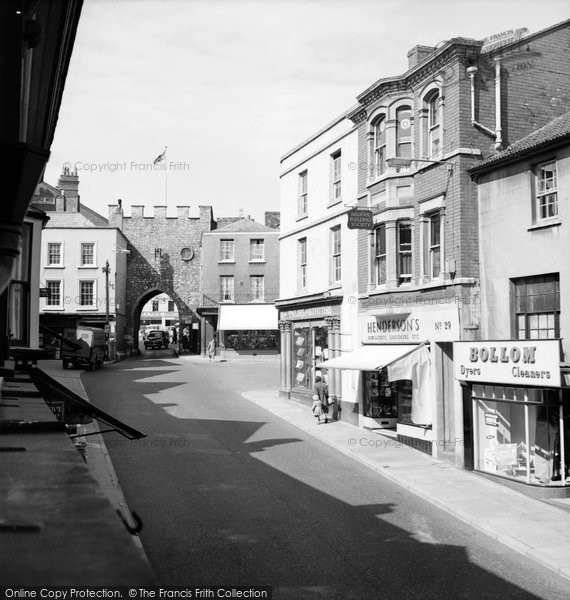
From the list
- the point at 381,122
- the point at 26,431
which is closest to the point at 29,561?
the point at 26,431

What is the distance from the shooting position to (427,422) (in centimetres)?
1830

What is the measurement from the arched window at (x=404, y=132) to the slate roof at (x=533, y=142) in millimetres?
3221

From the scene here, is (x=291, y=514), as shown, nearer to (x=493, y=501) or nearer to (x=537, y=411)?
(x=493, y=501)

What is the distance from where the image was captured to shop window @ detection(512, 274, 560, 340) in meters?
14.7

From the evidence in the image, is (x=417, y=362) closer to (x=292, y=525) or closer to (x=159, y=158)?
(x=292, y=525)

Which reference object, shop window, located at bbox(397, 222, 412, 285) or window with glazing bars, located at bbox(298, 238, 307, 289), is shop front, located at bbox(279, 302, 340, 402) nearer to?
window with glazing bars, located at bbox(298, 238, 307, 289)

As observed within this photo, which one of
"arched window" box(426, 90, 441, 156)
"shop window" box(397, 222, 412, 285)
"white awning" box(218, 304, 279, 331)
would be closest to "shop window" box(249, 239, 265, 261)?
"white awning" box(218, 304, 279, 331)

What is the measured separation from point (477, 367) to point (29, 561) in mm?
14814

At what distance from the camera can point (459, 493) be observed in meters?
14.0

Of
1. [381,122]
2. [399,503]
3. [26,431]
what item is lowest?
[399,503]

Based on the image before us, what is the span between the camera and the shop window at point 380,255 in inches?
826

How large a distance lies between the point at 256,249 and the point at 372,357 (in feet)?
116

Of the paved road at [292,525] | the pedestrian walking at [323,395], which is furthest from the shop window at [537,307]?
the pedestrian walking at [323,395]

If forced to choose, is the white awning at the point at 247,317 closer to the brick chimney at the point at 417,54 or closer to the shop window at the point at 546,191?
the brick chimney at the point at 417,54
